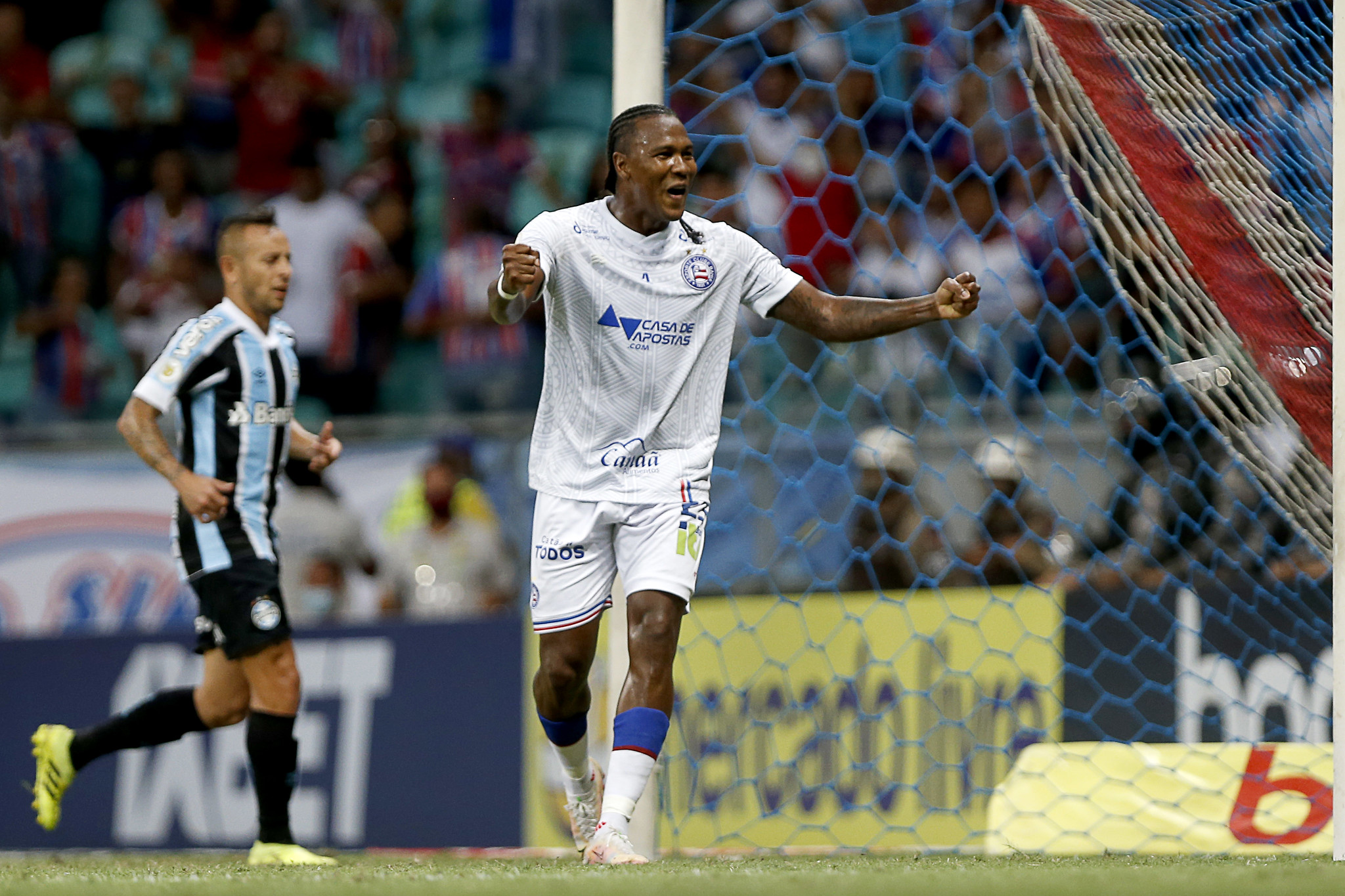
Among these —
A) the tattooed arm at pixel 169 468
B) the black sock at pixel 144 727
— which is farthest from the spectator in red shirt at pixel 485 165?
the tattooed arm at pixel 169 468

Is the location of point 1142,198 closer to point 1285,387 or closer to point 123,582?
point 1285,387

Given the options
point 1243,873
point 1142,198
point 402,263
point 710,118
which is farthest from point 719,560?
point 1243,873

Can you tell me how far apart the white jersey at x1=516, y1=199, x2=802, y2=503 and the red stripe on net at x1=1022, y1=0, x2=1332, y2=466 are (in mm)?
1403

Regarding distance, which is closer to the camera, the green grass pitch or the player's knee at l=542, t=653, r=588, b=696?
the green grass pitch

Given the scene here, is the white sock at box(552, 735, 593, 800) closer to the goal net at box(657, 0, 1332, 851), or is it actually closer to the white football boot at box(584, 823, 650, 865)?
the white football boot at box(584, 823, 650, 865)

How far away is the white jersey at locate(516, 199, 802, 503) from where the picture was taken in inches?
172

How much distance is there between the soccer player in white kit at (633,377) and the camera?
430cm

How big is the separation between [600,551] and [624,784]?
70 centimetres

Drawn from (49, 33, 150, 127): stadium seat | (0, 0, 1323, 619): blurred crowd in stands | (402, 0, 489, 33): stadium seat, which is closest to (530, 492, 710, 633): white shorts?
(0, 0, 1323, 619): blurred crowd in stands

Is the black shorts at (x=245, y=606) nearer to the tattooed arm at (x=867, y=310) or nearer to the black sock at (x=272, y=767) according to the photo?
the black sock at (x=272, y=767)

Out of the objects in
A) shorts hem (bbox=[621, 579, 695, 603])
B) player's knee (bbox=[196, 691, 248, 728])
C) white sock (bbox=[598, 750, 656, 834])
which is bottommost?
white sock (bbox=[598, 750, 656, 834])

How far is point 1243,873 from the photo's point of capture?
10.4 feet

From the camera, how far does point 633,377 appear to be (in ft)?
14.4

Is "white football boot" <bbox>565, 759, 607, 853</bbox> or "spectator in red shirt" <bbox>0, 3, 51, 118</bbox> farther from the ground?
"spectator in red shirt" <bbox>0, 3, 51, 118</bbox>
